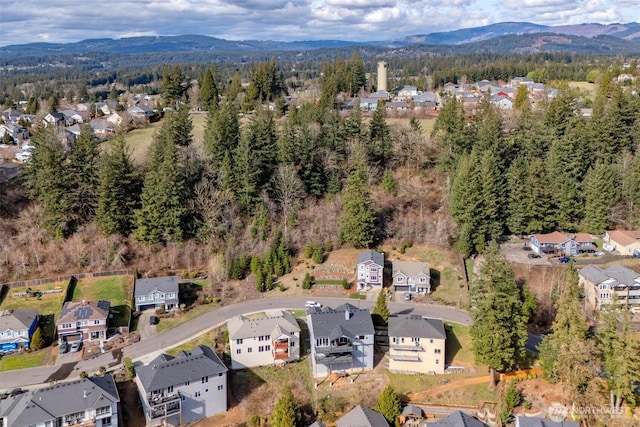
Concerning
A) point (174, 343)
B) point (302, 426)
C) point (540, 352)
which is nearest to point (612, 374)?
point (540, 352)

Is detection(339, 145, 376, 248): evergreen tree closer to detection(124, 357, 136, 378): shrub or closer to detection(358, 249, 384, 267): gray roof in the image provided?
detection(358, 249, 384, 267): gray roof

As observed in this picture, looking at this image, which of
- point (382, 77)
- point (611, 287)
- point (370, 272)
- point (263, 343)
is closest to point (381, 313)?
point (370, 272)

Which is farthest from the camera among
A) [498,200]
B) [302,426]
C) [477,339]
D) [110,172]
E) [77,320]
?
[498,200]

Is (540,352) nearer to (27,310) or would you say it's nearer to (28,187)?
(27,310)

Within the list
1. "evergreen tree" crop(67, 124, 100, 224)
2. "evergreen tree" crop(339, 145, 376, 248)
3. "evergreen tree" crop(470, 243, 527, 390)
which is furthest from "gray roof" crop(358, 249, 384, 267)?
"evergreen tree" crop(67, 124, 100, 224)

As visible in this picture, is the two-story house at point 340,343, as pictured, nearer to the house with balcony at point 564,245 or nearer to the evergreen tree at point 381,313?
the evergreen tree at point 381,313

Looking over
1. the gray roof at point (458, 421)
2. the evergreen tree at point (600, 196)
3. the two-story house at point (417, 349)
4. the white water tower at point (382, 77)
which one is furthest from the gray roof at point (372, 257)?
the white water tower at point (382, 77)
